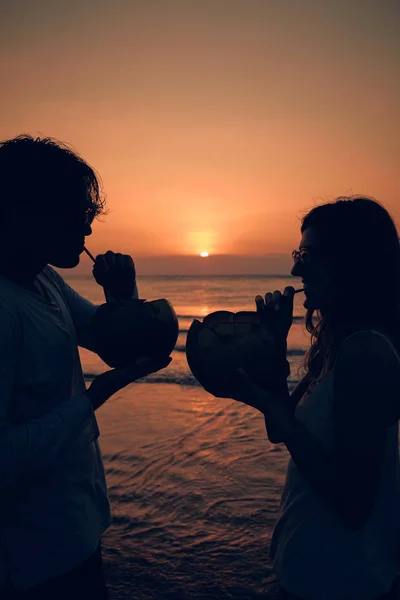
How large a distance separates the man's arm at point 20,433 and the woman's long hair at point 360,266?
947 millimetres

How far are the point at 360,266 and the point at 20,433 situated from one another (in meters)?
1.22

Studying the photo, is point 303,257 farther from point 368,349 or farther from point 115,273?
point 115,273

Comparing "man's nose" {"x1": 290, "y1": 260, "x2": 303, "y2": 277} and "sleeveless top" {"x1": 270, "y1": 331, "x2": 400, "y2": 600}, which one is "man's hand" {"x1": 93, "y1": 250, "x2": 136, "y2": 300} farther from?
"sleeveless top" {"x1": 270, "y1": 331, "x2": 400, "y2": 600}

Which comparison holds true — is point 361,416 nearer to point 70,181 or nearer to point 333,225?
point 333,225

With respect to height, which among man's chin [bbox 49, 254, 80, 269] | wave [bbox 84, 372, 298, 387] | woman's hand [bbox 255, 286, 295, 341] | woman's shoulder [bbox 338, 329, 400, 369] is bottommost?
wave [bbox 84, 372, 298, 387]

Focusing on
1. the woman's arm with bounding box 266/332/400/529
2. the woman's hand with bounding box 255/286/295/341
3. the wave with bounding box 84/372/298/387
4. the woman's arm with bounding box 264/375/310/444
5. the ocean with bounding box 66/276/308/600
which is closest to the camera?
the woman's arm with bounding box 266/332/400/529

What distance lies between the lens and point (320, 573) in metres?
1.55

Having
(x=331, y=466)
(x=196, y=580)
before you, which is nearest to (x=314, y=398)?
(x=331, y=466)

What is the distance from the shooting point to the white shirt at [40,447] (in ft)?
4.80

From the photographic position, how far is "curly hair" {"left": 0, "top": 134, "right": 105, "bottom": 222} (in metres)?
1.61

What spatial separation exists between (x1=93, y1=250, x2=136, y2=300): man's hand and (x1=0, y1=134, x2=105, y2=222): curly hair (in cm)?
30

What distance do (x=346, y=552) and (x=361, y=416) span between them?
0.47 metres

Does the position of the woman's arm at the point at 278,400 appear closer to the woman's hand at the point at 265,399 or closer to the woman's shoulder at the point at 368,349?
the woman's hand at the point at 265,399

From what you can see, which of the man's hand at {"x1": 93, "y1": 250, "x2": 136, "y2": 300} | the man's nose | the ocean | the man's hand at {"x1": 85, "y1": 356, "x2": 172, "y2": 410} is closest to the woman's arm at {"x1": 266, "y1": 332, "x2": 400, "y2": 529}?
the man's nose
